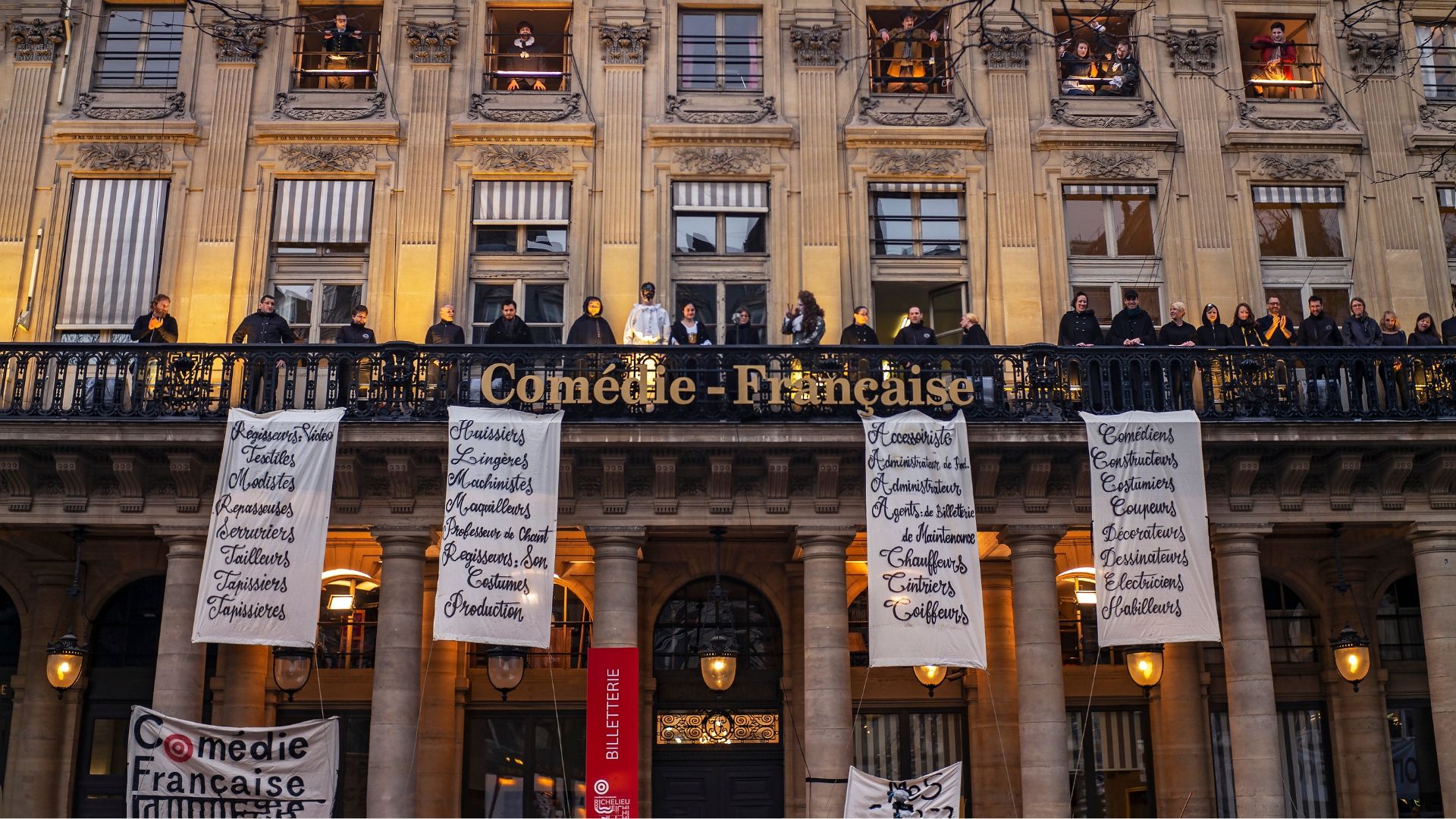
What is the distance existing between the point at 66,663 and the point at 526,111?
11.2 metres

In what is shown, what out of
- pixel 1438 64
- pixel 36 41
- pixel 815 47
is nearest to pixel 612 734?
pixel 815 47

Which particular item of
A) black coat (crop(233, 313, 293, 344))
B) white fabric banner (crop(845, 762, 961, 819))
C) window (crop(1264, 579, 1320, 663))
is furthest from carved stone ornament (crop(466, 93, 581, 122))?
window (crop(1264, 579, 1320, 663))

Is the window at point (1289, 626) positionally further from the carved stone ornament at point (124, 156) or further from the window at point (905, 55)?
the carved stone ornament at point (124, 156)

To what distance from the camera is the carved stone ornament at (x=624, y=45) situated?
935 inches

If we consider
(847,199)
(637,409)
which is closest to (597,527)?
(637,409)

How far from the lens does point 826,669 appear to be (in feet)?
61.2

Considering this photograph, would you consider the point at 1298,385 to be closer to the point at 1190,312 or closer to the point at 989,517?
the point at 1190,312

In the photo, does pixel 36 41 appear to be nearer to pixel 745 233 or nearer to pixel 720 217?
pixel 720 217

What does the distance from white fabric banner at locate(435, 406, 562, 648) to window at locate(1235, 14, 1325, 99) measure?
14262mm

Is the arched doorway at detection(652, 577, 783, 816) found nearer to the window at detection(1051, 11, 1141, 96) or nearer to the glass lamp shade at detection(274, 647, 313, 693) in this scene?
the glass lamp shade at detection(274, 647, 313, 693)

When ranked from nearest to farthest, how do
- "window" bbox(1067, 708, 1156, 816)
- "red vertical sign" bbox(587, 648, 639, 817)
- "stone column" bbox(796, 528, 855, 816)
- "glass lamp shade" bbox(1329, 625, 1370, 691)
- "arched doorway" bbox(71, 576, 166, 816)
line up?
"red vertical sign" bbox(587, 648, 639, 817)
"stone column" bbox(796, 528, 855, 816)
"glass lamp shade" bbox(1329, 625, 1370, 691)
"arched doorway" bbox(71, 576, 166, 816)
"window" bbox(1067, 708, 1156, 816)

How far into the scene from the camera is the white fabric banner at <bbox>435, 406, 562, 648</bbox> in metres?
18.1

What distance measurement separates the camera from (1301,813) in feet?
72.3

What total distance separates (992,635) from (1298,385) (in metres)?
5.87
